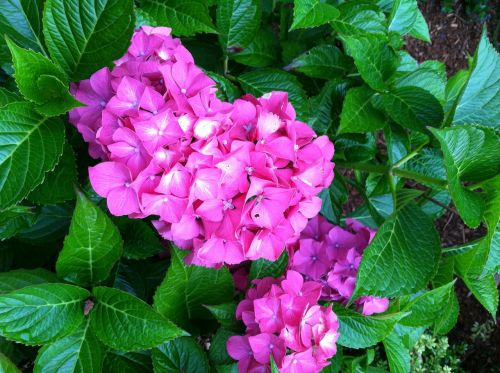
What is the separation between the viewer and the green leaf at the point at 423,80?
1195mm

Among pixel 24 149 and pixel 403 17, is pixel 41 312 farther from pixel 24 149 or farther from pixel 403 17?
pixel 403 17

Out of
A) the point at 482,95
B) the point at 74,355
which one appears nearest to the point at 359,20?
the point at 482,95

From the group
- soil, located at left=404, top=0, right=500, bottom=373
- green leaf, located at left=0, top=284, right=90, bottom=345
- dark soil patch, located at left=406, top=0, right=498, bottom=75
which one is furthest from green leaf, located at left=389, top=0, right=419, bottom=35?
dark soil patch, located at left=406, top=0, right=498, bottom=75

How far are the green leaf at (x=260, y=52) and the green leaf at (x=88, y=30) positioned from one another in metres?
0.47

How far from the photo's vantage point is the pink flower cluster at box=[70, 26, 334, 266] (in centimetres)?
78

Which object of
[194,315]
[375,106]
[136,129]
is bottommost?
[194,315]

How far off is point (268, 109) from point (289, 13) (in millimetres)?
659

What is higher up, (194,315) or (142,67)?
(142,67)

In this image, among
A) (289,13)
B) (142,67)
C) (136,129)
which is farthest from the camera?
(289,13)

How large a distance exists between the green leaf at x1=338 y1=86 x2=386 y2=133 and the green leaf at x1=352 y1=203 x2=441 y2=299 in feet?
0.70

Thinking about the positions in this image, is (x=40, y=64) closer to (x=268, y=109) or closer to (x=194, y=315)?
(x=268, y=109)

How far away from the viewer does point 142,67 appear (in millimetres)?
870

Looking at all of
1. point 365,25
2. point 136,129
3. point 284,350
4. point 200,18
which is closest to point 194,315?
point 284,350

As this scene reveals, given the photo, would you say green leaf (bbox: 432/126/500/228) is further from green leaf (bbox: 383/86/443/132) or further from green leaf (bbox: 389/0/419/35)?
green leaf (bbox: 389/0/419/35)
